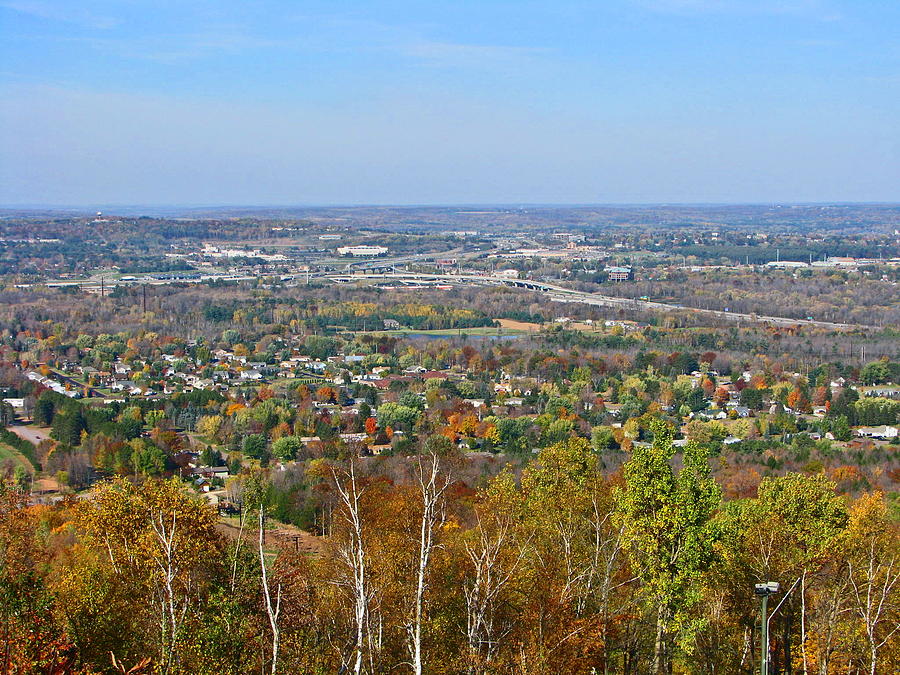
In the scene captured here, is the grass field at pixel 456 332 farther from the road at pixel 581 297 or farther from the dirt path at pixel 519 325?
the road at pixel 581 297

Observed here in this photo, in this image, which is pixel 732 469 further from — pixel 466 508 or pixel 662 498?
pixel 662 498

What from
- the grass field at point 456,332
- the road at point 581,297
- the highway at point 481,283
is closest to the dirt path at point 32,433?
the grass field at point 456,332

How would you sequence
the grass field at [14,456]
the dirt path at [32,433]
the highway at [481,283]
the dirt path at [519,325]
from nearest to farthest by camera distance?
1. the grass field at [14,456]
2. the dirt path at [32,433]
3. the dirt path at [519,325]
4. the highway at [481,283]

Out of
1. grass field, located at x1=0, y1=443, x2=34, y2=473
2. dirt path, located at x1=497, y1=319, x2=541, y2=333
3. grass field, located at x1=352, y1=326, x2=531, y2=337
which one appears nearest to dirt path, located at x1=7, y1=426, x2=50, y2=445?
grass field, located at x1=0, y1=443, x2=34, y2=473

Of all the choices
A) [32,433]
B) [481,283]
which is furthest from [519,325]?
[32,433]

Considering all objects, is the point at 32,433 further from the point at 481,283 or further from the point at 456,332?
the point at 481,283

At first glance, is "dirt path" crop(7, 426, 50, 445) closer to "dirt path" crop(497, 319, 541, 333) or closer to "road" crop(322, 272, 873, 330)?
"dirt path" crop(497, 319, 541, 333)

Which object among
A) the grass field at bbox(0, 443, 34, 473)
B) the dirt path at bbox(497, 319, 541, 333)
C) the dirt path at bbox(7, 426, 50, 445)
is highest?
the dirt path at bbox(497, 319, 541, 333)

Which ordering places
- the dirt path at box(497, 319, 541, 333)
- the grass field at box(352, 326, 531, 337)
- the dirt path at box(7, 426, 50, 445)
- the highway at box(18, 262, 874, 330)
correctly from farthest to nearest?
the highway at box(18, 262, 874, 330), the dirt path at box(497, 319, 541, 333), the grass field at box(352, 326, 531, 337), the dirt path at box(7, 426, 50, 445)

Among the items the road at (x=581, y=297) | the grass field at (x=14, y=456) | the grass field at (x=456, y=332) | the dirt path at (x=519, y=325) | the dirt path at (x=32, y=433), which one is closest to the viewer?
the grass field at (x=14, y=456)
